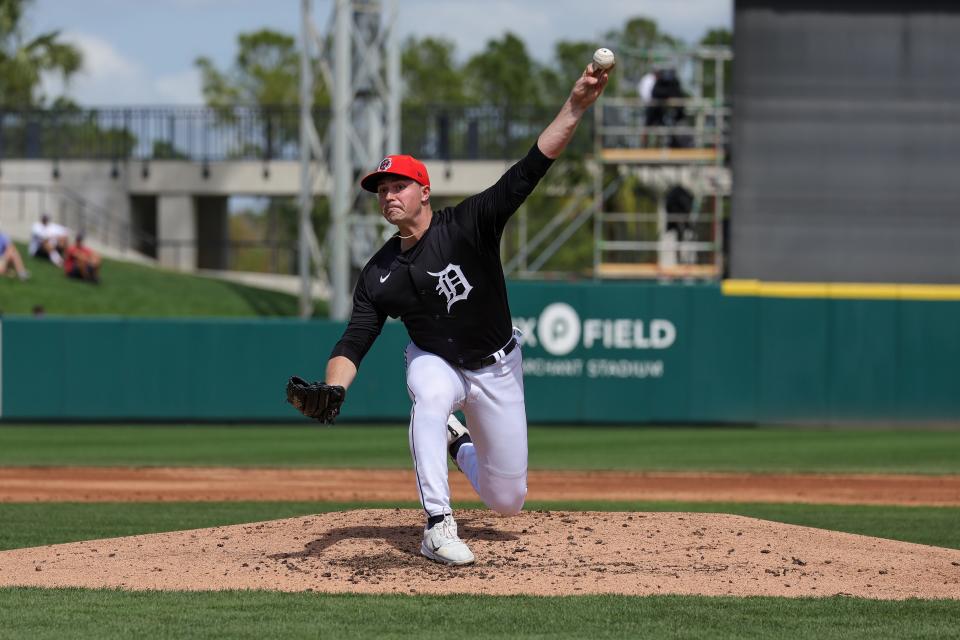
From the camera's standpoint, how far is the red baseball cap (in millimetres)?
6406

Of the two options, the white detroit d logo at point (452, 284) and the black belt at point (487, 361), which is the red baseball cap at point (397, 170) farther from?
the black belt at point (487, 361)

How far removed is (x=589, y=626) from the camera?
5348mm

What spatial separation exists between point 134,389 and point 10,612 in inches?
539

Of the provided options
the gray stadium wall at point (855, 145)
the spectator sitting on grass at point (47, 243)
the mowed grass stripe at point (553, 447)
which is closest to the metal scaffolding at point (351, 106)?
the mowed grass stripe at point (553, 447)

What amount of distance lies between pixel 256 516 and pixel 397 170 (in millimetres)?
4297

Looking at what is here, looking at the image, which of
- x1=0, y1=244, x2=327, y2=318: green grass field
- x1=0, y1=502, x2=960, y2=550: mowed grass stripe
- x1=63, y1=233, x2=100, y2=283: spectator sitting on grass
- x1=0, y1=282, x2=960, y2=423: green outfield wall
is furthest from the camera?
x1=63, y1=233, x2=100, y2=283: spectator sitting on grass

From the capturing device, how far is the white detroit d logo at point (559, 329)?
62.8ft

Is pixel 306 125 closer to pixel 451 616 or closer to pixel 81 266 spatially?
pixel 81 266

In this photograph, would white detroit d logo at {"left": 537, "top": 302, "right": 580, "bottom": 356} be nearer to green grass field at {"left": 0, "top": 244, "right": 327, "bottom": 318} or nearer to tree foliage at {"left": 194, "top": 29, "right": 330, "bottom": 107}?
green grass field at {"left": 0, "top": 244, "right": 327, "bottom": 318}

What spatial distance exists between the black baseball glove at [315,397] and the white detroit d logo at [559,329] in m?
12.9

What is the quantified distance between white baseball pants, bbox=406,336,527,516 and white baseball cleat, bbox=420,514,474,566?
7 cm

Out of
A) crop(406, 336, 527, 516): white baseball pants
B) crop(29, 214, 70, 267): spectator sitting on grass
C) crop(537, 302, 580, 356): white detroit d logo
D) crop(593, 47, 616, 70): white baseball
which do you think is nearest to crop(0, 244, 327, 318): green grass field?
crop(29, 214, 70, 267): spectator sitting on grass

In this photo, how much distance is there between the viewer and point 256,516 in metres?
9.98

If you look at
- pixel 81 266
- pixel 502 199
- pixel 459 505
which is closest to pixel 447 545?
pixel 502 199
